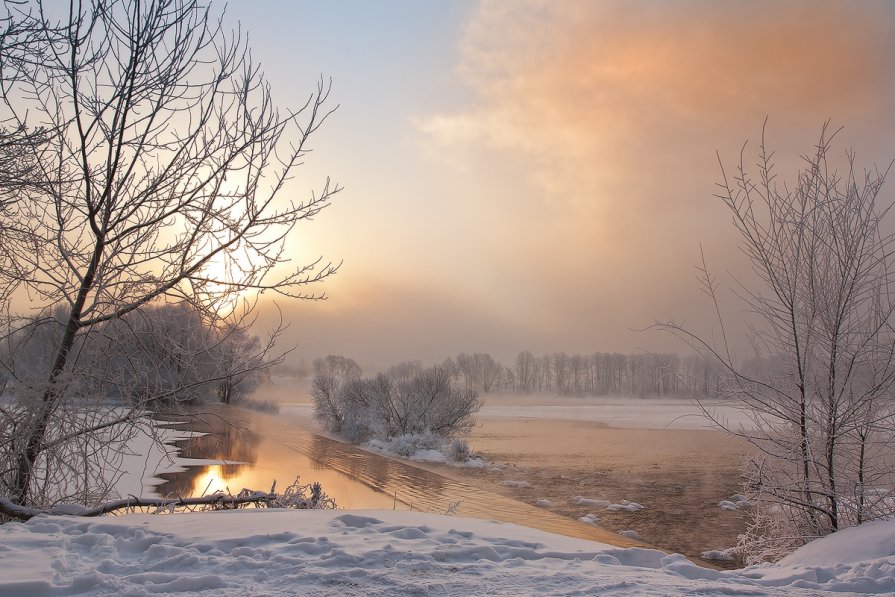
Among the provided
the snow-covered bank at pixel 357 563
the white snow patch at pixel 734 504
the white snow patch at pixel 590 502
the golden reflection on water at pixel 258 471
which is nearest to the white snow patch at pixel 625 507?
the white snow patch at pixel 590 502

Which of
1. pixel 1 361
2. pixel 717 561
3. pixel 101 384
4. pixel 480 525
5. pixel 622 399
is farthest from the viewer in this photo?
pixel 622 399

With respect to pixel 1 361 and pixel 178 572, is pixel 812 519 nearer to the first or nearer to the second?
pixel 178 572

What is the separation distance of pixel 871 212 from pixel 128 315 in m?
9.96

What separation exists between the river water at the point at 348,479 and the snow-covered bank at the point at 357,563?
6520mm

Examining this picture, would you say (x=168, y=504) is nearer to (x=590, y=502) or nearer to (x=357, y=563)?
(x=357, y=563)

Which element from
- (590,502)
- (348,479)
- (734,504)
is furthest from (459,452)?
(734,504)

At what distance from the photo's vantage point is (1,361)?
22.2ft

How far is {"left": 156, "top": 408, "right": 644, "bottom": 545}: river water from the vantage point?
1642 cm

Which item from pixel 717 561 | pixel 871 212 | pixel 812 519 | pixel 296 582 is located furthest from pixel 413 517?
pixel 717 561

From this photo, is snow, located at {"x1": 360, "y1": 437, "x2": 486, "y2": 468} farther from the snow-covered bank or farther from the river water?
the snow-covered bank

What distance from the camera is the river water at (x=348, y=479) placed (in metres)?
16.4

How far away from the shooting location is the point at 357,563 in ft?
14.2

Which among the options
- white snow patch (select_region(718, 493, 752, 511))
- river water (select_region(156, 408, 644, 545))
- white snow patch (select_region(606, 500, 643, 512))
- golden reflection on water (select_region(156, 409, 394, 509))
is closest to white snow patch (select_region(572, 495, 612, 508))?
white snow patch (select_region(606, 500, 643, 512))

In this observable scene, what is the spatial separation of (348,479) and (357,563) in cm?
1864
